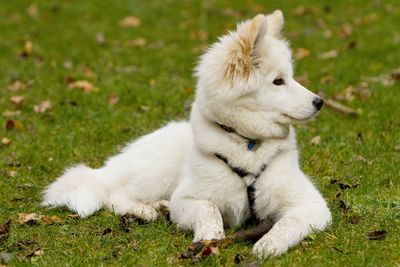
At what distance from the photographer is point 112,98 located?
8.51 m

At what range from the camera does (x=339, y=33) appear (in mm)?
11578

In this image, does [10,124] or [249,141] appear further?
[10,124]

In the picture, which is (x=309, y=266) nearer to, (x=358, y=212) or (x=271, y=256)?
(x=271, y=256)

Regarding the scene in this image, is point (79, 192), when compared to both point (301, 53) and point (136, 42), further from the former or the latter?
point (136, 42)

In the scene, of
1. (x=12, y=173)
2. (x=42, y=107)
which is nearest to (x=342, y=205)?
(x=12, y=173)

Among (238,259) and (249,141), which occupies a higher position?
(249,141)

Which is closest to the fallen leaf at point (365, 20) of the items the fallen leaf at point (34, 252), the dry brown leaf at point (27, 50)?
the dry brown leaf at point (27, 50)

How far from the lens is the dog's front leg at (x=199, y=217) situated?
4.25 meters

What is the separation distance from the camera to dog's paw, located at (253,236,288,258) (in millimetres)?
3973

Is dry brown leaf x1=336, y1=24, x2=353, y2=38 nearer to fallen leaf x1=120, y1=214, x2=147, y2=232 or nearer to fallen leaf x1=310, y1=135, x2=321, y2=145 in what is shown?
fallen leaf x1=310, y1=135, x2=321, y2=145

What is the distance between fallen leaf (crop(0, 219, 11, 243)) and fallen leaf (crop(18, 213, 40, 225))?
3.4 inches

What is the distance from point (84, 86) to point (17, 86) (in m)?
1.03

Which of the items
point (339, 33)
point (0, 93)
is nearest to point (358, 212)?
point (0, 93)

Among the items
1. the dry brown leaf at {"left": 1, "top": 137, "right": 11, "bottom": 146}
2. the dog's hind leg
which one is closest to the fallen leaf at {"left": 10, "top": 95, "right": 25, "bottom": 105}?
the dry brown leaf at {"left": 1, "top": 137, "right": 11, "bottom": 146}
